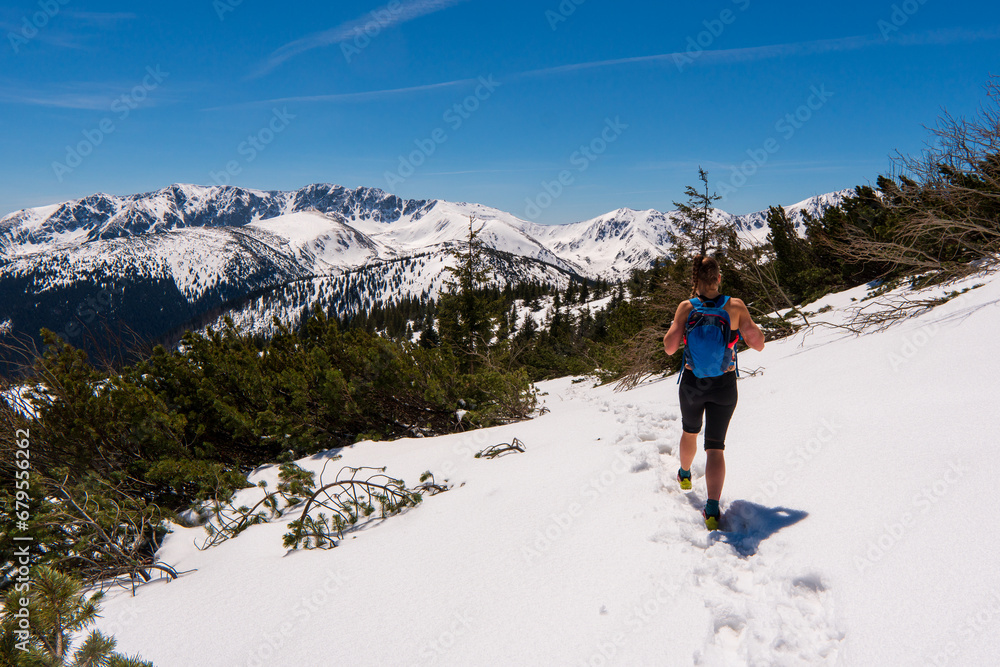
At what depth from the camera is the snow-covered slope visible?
1.85 metres

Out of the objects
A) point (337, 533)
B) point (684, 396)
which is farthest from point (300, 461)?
point (684, 396)

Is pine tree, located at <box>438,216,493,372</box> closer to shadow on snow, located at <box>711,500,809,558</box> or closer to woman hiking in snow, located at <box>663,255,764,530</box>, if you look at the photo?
woman hiking in snow, located at <box>663,255,764,530</box>

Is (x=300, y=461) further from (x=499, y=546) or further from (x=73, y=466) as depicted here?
(x=499, y=546)

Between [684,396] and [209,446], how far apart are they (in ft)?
22.7
